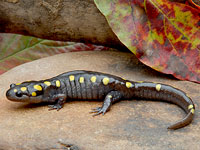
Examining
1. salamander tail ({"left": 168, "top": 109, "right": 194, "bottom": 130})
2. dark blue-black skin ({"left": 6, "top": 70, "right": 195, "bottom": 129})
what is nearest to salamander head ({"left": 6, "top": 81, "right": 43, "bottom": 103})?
dark blue-black skin ({"left": 6, "top": 70, "right": 195, "bottom": 129})

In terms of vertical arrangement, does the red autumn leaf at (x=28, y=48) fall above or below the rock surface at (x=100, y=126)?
above

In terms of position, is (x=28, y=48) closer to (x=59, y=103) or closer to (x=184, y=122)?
(x=59, y=103)

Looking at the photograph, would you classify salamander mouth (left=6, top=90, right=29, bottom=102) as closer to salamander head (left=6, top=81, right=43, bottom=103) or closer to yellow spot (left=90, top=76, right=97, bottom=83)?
salamander head (left=6, top=81, right=43, bottom=103)

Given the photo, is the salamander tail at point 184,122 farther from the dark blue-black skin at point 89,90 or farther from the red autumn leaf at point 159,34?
the red autumn leaf at point 159,34

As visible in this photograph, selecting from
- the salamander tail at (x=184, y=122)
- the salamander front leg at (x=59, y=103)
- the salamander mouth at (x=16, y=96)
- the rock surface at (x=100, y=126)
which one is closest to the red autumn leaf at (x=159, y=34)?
the rock surface at (x=100, y=126)

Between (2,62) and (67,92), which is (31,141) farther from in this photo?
(2,62)

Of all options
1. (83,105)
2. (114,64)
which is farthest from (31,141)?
(114,64)
